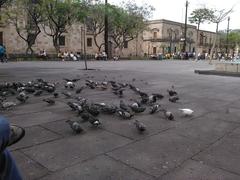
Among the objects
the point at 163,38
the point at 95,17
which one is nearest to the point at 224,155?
the point at 95,17

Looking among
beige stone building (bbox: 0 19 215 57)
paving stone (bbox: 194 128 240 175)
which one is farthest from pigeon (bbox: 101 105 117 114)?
beige stone building (bbox: 0 19 215 57)

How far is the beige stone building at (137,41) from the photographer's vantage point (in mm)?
37875

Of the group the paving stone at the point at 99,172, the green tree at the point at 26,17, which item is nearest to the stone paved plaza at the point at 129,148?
the paving stone at the point at 99,172

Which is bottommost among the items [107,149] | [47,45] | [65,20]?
[107,149]

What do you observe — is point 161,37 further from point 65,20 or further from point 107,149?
point 107,149

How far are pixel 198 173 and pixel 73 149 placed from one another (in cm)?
147

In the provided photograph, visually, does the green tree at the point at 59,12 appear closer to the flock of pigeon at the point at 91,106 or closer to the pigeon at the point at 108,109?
the flock of pigeon at the point at 91,106

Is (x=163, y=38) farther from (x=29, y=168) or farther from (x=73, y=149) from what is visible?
(x=29, y=168)

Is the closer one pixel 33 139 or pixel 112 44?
pixel 33 139

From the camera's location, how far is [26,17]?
A: 117 ft

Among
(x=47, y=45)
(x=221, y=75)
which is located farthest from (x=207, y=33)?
(x=221, y=75)

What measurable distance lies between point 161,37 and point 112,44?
19164mm

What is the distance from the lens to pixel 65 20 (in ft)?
112

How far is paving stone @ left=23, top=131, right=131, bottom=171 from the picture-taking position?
9.07ft
